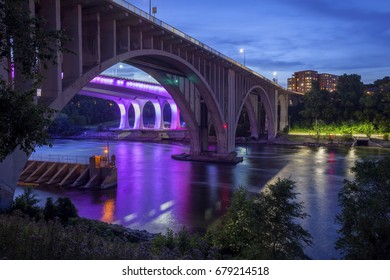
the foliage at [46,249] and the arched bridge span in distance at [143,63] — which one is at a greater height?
the arched bridge span in distance at [143,63]

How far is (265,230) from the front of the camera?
10500 millimetres

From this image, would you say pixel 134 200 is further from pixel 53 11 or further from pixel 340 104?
pixel 340 104

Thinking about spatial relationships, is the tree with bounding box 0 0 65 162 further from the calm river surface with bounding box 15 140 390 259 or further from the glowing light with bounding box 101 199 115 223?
the glowing light with bounding box 101 199 115 223

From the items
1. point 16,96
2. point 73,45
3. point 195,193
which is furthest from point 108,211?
point 16,96

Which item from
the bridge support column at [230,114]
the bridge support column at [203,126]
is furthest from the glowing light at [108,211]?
the bridge support column at [230,114]

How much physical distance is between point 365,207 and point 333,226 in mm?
10114

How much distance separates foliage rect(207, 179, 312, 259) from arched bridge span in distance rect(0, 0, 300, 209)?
A: 706 centimetres

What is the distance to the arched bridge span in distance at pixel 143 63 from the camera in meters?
16.1

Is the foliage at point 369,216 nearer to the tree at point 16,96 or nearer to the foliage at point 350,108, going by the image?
the tree at point 16,96

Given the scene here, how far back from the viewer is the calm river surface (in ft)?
67.0

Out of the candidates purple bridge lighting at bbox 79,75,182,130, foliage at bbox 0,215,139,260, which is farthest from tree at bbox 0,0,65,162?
purple bridge lighting at bbox 79,75,182,130

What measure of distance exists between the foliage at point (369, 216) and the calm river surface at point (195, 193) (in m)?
5.29

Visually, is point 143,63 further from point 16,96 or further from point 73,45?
point 16,96

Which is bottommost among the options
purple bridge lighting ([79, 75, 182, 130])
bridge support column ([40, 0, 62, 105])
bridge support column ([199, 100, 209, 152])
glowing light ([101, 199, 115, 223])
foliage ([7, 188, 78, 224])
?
glowing light ([101, 199, 115, 223])
